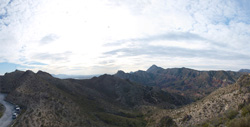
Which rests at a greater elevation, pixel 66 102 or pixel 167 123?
pixel 66 102

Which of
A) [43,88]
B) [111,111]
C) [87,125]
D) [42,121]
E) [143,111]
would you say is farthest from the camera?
[143,111]

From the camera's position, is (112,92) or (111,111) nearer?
(111,111)

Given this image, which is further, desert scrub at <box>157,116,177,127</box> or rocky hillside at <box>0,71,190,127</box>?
rocky hillside at <box>0,71,190,127</box>

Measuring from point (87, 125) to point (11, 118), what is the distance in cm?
2196

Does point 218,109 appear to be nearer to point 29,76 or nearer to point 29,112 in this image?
point 29,112

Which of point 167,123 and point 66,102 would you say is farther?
point 66,102

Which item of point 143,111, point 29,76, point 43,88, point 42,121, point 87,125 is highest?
point 29,76

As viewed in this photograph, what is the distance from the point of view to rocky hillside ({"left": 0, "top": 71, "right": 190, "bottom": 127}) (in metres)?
44.9

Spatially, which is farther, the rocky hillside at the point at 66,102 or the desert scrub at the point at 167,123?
the rocky hillside at the point at 66,102

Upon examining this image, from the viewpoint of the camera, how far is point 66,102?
63.1 metres

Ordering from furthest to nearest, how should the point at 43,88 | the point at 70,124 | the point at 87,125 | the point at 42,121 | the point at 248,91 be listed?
the point at 43,88 → the point at 87,125 → the point at 70,124 → the point at 42,121 → the point at 248,91

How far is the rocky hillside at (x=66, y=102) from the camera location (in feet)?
147

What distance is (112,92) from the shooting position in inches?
5221

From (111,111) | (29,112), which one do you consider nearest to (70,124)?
(29,112)
